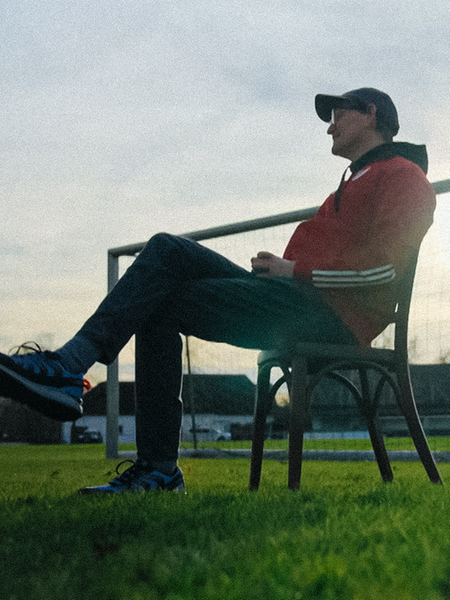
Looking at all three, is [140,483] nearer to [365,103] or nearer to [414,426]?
[414,426]

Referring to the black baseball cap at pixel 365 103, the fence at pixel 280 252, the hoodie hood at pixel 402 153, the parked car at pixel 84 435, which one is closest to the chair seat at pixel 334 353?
the hoodie hood at pixel 402 153

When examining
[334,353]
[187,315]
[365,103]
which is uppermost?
[365,103]

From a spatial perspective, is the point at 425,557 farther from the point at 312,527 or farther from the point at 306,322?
the point at 306,322

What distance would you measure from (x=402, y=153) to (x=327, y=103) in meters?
0.39

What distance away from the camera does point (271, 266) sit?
7.79 ft

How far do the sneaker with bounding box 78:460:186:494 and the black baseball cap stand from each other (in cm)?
161

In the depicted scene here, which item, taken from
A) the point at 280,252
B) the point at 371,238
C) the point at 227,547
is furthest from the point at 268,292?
the point at 280,252

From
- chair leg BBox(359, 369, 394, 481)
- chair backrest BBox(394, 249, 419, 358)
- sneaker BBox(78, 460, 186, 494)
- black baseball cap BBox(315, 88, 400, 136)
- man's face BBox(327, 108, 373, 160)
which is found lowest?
sneaker BBox(78, 460, 186, 494)

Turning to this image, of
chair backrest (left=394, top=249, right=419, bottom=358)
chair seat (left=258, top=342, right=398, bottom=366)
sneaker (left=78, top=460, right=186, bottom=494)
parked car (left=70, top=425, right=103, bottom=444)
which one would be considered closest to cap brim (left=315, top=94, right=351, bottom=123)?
chair backrest (left=394, top=249, right=419, bottom=358)

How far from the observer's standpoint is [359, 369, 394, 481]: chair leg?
9.20 feet

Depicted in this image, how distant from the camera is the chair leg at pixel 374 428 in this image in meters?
2.80

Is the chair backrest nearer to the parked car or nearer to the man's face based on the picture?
the man's face

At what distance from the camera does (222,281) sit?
7.71ft

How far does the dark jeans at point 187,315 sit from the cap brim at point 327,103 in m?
0.79
